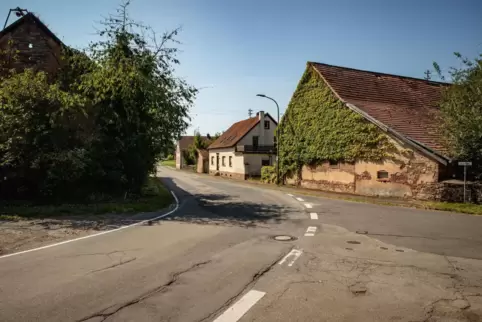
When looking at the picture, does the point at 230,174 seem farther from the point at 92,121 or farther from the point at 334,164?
the point at 92,121

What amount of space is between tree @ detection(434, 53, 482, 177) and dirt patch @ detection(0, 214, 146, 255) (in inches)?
626

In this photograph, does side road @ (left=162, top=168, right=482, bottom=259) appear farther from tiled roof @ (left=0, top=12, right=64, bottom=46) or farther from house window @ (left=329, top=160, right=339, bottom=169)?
tiled roof @ (left=0, top=12, right=64, bottom=46)

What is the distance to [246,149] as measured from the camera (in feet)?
125

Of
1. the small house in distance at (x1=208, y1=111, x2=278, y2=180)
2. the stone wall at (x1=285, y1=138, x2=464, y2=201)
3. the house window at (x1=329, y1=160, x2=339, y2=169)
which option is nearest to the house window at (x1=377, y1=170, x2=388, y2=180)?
the stone wall at (x1=285, y1=138, x2=464, y2=201)

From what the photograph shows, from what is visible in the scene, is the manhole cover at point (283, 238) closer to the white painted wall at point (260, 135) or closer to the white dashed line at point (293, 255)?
the white dashed line at point (293, 255)

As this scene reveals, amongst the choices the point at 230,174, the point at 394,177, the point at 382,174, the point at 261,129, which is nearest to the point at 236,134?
the point at 261,129

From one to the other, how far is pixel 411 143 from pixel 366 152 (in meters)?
2.90

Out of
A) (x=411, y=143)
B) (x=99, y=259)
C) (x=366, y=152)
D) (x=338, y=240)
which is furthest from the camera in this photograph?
(x=366, y=152)

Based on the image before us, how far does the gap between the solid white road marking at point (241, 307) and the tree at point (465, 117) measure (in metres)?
15.8

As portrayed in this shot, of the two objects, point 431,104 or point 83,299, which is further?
point 431,104

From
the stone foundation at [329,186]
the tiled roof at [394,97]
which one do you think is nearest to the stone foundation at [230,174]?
the stone foundation at [329,186]

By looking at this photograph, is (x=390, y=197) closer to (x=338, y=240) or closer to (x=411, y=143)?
(x=411, y=143)

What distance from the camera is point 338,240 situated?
8375 mm

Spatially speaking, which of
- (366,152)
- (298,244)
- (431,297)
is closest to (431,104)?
(366,152)
